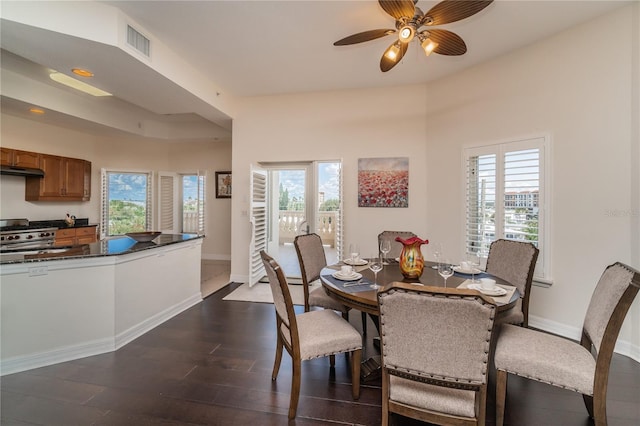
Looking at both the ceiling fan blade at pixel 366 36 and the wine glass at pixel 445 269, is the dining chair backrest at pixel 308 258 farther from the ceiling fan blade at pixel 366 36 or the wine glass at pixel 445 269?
the ceiling fan blade at pixel 366 36

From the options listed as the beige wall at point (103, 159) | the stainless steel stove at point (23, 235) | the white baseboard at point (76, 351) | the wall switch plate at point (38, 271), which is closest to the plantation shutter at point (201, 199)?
the beige wall at point (103, 159)

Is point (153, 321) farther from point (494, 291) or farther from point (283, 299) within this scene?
point (494, 291)

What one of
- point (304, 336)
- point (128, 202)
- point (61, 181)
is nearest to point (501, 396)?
point (304, 336)

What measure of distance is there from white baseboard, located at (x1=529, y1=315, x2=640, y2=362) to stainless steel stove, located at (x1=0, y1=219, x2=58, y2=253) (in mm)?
6787

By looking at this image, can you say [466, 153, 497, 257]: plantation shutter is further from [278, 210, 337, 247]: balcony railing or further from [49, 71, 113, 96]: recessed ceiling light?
[49, 71, 113, 96]: recessed ceiling light

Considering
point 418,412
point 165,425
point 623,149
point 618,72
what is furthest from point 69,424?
point 618,72

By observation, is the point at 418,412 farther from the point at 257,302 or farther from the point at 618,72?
the point at 618,72

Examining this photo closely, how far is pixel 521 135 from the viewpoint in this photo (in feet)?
10.5

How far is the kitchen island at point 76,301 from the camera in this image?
222cm

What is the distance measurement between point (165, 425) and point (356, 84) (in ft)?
14.6

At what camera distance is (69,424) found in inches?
67.9

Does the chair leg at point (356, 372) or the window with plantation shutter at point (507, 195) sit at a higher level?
the window with plantation shutter at point (507, 195)

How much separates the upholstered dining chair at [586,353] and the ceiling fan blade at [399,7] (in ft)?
7.02

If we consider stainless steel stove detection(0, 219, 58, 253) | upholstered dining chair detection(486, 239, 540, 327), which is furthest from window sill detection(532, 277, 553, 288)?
stainless steel stove detection(0, 219, 58, 253)
